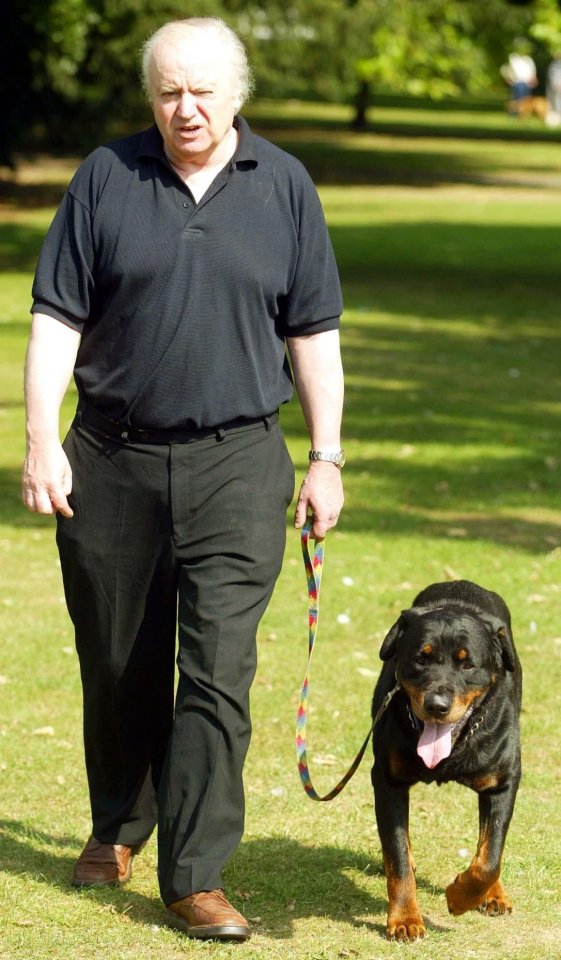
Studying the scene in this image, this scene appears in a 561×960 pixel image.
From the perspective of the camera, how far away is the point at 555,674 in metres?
7.15

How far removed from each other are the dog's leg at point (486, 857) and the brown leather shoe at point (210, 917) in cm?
59

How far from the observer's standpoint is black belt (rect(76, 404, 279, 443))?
4.38m

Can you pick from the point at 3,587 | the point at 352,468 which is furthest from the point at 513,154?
the point at 3,587

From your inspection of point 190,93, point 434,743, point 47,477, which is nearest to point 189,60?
point 190,93

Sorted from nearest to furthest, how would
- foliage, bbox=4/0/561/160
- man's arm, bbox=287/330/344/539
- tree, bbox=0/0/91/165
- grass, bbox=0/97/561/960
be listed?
man's arm, bbox=287/330/344/539, grass, bbox=0/97/561/960, tree, bbox=0/0/91/165, foliage, bbox=4/0/561/160

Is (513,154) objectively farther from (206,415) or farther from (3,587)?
(206,415)

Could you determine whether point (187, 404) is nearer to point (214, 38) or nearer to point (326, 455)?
point (326, 455)

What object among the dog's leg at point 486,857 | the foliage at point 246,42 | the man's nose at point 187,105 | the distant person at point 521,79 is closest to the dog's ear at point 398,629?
the dog's leg at point 486,857

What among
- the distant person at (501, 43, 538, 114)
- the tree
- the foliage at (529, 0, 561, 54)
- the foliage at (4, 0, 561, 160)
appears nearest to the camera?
the tree

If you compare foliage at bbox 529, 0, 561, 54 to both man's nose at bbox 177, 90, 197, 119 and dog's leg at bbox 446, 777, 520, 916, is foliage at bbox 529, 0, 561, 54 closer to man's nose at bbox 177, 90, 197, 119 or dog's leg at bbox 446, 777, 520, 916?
man's nose at bbox 177, 90, 197, 119

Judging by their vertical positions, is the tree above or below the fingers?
below

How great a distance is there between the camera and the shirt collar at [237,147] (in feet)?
14.2

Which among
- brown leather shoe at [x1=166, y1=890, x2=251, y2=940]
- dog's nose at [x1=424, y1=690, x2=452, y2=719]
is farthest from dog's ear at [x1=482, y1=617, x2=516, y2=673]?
brown leather shoe at [x1=166, y1=890, x2=251, y2=940]

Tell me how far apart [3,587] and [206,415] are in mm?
4460
